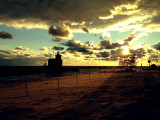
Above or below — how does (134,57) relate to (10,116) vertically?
above

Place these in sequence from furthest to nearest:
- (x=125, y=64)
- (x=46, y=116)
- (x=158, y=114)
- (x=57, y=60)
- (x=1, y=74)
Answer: (x=57, y=60) → (x=125, y=64) → (x=1, y=74) → (x=46, y=116) → (x=158, y=114)

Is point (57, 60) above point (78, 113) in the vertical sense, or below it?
above

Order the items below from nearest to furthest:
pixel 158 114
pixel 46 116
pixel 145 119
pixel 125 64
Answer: pixel 145 119 < pixel 158 114 < pixel 46 116 < pixel 125 64

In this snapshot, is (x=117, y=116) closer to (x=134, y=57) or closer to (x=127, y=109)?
(x=127, y=109)

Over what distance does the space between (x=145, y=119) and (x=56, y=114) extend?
498 centimetres

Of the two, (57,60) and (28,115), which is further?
(57,60)

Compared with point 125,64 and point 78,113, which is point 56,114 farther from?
point 125,64

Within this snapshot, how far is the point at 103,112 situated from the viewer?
6.39 m

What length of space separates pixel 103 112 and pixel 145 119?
219cm

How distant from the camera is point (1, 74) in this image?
54938 millimetres

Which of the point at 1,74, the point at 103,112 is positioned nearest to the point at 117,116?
the point at 103,112

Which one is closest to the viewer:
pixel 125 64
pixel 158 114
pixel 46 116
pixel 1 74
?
pixel 158 114

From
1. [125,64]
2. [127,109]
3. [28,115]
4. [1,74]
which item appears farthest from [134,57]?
[1,74]

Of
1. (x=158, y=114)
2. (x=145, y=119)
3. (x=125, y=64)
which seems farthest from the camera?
(x=125, y=64)
